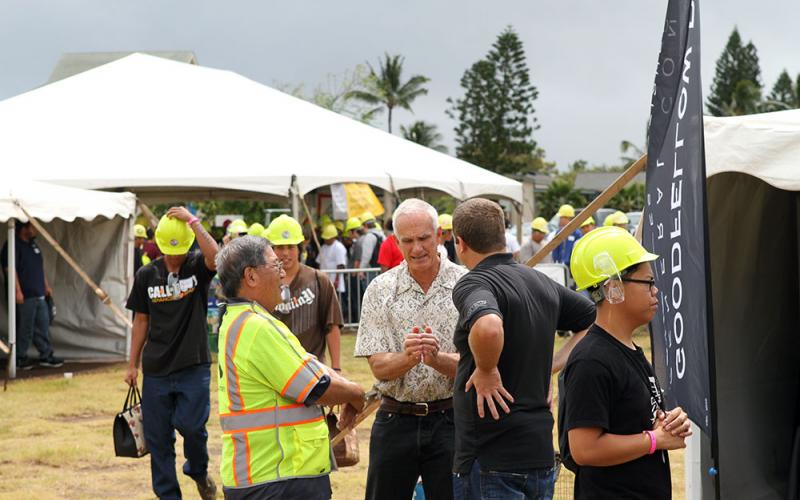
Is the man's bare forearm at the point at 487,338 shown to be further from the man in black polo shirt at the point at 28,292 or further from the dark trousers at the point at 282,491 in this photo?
the man in black polo shirt at the point at 28,292

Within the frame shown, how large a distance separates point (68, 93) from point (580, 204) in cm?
4813

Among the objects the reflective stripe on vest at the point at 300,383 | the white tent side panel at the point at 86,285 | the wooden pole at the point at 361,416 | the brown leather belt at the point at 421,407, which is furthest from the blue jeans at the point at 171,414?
the white tent side panel at the point at 86,285

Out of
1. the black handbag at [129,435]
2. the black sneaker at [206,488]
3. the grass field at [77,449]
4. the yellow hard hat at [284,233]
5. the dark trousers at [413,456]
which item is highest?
the yellow hard hat at [284,233]

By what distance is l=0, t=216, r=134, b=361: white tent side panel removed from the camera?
16.4m

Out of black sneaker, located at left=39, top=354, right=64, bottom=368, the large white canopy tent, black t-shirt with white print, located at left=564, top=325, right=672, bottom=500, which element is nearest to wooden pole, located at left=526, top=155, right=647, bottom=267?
the large white canopy tent

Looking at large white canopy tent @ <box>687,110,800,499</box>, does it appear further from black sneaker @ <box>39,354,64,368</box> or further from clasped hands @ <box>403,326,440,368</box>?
black sneaker @ <box>39,354,64,368</box>

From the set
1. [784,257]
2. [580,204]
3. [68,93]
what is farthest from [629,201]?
[784,257]

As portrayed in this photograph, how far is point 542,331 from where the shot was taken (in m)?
4.13

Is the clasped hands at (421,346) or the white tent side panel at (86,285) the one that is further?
the white tent side panel at (86,285)

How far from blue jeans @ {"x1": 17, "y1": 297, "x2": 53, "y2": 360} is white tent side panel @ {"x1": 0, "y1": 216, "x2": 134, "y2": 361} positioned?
3.34 feet

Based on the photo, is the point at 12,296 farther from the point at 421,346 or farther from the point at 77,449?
the point at 421,346

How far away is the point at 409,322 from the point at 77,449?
608 centimetres

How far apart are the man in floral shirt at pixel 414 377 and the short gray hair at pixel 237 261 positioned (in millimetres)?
847

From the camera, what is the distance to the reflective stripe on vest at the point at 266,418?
4113 millimetres
